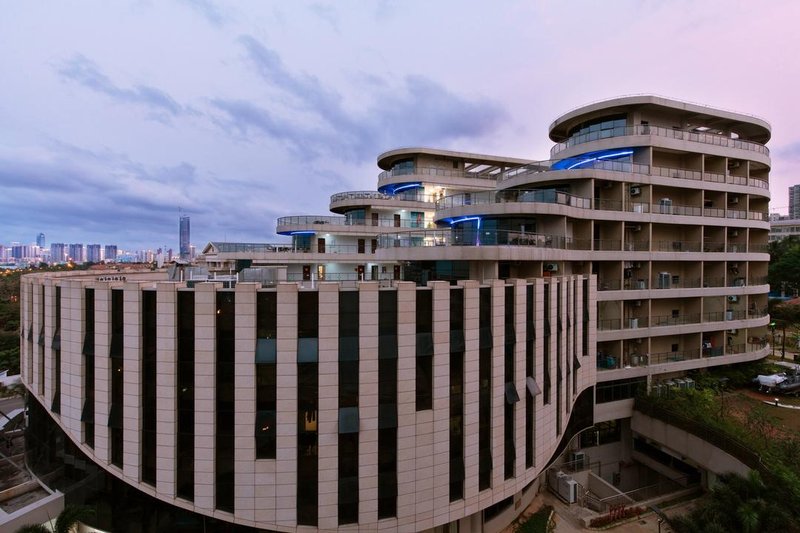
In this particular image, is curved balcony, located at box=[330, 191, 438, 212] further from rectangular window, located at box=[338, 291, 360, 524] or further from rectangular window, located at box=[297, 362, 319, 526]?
rectangular window, located at box=[297, 362, 319, 526]

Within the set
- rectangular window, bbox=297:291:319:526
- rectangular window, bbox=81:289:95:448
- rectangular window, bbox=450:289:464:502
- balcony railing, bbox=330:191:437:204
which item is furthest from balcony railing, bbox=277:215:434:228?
rectangular window, bbox=297:291:319:526

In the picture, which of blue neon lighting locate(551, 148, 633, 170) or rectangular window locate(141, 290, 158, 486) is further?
blue neon lighting locate(551, 148, 633, 170)

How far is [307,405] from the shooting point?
15.2 meters

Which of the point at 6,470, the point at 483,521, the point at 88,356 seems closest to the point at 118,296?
the point at 88,356

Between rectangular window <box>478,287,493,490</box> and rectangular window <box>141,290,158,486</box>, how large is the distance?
47.6ft

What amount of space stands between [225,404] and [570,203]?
1049 inches

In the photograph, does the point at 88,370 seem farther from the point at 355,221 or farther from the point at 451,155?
the point at 451,155

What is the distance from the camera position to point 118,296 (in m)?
16.0

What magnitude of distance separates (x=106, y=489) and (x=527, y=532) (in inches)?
843

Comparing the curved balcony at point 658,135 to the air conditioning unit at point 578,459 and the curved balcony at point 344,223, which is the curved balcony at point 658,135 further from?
the air conditioning unit at point 578,459

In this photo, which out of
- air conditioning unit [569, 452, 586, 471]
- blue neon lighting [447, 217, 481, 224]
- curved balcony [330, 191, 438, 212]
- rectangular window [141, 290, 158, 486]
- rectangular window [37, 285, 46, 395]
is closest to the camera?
rectangular window [141, 290, 158, 486]

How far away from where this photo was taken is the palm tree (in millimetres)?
15609

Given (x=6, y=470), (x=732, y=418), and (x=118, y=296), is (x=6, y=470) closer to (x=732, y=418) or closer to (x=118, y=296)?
(x=118, y=296)

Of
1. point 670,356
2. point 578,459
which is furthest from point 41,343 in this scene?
point 670,356
